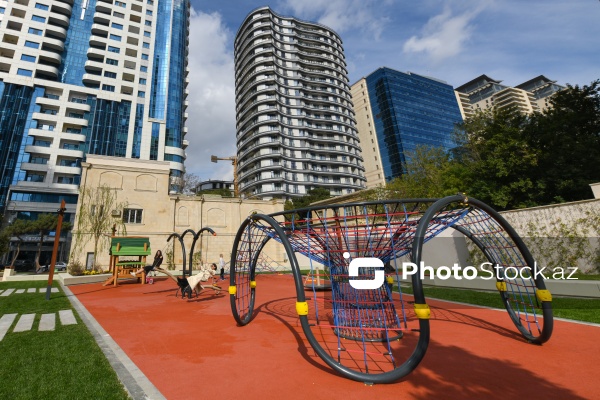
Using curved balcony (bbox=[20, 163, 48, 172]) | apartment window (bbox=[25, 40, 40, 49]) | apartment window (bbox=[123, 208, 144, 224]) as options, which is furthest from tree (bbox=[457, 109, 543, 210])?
apartment window (bbox=[25, 40, 40, 49])

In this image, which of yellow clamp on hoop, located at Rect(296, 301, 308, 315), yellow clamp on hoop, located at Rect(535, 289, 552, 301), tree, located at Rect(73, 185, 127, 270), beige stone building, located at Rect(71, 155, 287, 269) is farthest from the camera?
beige stone building, located at Rect(71, 155, 287, 269)

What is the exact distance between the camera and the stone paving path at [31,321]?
7082 millimetres

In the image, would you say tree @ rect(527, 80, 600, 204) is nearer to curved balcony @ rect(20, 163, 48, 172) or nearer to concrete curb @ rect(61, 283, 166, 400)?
concrete curb @ rect(61, 283, 166, 400)

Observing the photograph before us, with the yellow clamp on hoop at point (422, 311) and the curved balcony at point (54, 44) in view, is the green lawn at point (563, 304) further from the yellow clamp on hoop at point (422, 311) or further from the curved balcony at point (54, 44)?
the curved balcony at point (54, 44)

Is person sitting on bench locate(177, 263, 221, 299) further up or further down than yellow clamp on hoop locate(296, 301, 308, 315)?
further up

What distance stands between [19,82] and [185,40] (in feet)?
120

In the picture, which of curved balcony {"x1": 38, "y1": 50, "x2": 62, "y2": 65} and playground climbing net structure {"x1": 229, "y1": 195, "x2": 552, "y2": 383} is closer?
playground climbing net structure {"x1": 229, "y1": 195, "x2": 552, "y2": 383}

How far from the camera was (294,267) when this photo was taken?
4988 mm

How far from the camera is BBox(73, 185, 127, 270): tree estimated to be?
90.4 feet

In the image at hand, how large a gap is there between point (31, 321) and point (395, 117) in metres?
91.5

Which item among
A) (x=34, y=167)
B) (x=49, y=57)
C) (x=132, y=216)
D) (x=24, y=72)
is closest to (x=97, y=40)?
(x=49, y=57)

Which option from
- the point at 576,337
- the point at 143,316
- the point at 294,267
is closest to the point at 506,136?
the point at 576,337

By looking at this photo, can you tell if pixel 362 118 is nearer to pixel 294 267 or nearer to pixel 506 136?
pixel 506 136

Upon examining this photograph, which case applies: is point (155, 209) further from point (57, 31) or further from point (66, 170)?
point (57, 31)
